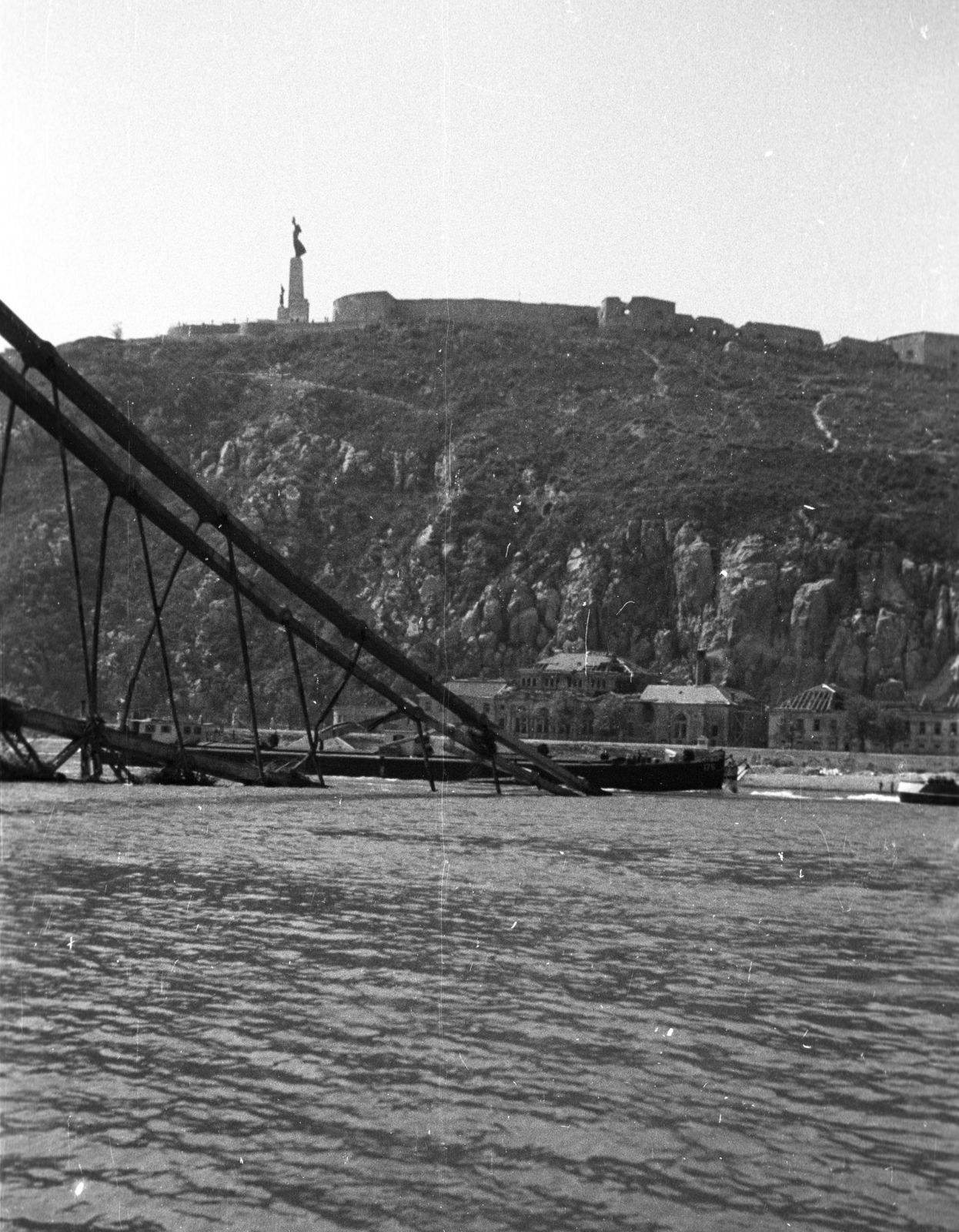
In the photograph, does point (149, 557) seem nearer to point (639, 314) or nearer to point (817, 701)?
point (817, 701)

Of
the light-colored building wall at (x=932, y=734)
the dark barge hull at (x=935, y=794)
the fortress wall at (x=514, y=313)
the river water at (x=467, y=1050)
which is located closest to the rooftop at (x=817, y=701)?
the light-colored building wall at (x=932, y=734)

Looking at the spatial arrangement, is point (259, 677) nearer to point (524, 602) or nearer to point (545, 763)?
point (524, 602)

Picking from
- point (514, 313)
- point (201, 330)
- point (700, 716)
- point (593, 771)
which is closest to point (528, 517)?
point (700, 716)

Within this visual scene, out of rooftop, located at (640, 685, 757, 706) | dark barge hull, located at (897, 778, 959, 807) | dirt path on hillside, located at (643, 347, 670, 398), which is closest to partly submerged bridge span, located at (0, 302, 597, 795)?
dark barge hull, located at (897, 778, 959, 807)

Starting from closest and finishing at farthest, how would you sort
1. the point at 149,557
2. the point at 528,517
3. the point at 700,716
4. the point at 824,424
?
the point at 149,557, the point at 700,716, the point at 528,517, the point at 824,424

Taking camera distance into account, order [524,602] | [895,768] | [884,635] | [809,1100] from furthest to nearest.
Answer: [524,602], [884,635], [895,768], [809,1100]

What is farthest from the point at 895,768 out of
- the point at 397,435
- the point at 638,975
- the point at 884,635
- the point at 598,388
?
the point at 598,388
